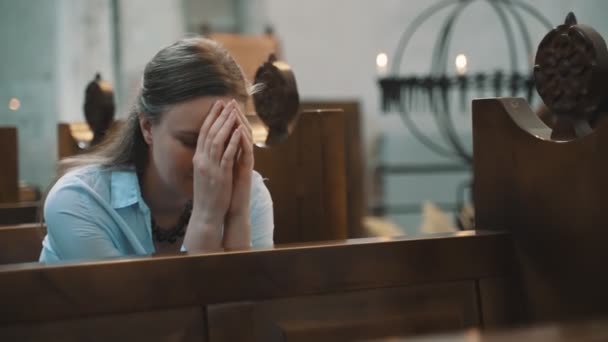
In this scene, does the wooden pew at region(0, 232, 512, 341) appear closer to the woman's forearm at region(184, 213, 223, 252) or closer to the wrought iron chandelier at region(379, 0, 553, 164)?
the woman's forearm at region(184, 213, 223, 252)

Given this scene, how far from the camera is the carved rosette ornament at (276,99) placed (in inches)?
91.6

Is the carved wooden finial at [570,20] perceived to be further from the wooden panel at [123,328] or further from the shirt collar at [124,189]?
the shirt collar at [124,189]

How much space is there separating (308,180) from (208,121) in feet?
2.09

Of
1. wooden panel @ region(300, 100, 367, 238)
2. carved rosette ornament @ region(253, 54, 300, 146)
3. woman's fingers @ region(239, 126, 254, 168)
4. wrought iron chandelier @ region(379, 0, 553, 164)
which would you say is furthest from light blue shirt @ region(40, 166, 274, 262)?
wooden panel @ region(300, 100, 367, 238)

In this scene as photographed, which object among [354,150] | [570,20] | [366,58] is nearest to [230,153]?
[570,20]

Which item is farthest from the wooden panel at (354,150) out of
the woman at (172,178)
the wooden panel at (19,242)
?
the woman at (172,178)

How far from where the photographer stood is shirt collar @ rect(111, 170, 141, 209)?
6.39 feet

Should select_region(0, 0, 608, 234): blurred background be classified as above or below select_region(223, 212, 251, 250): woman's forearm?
above

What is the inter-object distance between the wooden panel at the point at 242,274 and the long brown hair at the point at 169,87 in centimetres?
72

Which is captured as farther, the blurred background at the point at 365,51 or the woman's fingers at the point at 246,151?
the blurred background at the point at 365,51

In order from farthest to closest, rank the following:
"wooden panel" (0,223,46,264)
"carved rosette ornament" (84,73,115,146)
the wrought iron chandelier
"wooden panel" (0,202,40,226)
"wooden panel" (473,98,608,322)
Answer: the wrought iron chandelier
"carved rosette ornament" (84,73,115,146)
"wooden panel" (0,202,40,226)
"wooden panel" (0,223,46,264)
"wooden panel" (473,98,608,322)

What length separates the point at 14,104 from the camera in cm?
551

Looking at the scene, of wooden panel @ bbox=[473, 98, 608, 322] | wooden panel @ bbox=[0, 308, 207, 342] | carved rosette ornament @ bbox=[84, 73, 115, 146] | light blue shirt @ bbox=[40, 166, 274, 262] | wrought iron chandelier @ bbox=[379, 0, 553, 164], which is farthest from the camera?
wrought iron chandelier @ bbox=[379, 0, 553, 164]

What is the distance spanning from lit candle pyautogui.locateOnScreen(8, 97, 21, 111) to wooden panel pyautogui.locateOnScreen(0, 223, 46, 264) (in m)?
3.44
